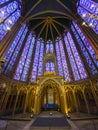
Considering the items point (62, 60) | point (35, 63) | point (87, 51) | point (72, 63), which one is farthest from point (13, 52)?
point (87, 51)

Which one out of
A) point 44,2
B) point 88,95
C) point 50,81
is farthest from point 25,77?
point 44,2

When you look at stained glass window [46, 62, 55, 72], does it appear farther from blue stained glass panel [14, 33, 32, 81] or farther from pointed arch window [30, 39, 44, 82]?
blue stained glass panel [14, 33, 32, 81]

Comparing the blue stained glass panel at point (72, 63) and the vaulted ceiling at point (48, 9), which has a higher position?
the vaulted ceiling at point (48, 9)

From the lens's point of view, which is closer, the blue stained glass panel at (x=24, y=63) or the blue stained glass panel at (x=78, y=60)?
the blue stained glass panel at (x=78, y=60)

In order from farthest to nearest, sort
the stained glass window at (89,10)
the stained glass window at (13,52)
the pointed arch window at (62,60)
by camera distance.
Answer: the pointed arch window at (62,60) < the stained glass window at (13,52) < the stained glass window at (89,10)

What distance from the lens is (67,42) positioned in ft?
63.7

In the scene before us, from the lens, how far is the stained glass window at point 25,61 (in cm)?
1690

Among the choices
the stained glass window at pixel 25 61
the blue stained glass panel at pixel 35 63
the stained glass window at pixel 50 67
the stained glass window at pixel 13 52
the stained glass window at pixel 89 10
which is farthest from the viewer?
the stained glass window at pixel 50 67

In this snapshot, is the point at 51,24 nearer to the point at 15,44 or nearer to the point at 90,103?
the point at 15,44

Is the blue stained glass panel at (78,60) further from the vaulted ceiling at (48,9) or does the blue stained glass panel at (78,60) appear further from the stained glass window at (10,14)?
the stained glass window at (10,14)

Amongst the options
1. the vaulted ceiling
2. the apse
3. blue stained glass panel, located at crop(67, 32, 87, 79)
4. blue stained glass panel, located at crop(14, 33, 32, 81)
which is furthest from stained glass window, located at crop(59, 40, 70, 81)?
blue stained glass panel, located at crop(14, 33, 32, 81)

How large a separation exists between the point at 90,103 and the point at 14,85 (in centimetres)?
953

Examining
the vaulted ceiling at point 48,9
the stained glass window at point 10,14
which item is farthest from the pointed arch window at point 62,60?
the stained glass window at point 10,14

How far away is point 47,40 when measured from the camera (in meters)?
22.2
